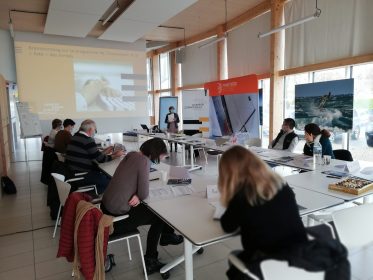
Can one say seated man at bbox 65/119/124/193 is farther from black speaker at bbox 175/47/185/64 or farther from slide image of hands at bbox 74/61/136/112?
black speaker at bbox 175/47/185/64

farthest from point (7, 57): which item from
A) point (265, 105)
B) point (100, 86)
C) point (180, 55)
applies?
point (265, 105)

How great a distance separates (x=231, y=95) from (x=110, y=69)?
4.24 meters

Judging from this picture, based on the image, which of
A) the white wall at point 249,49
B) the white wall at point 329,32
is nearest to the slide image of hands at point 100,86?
the white wall at point 249,49

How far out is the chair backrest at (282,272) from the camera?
110 centimetres

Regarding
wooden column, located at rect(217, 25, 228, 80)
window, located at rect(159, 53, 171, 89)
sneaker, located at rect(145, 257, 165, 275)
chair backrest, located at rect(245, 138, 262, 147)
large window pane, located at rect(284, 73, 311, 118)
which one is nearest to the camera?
sneaker, located at rect(145, 257, 165, 275)

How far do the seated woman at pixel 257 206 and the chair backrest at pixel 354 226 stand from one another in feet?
1.31

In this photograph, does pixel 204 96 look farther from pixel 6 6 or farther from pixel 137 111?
pixel 6 6

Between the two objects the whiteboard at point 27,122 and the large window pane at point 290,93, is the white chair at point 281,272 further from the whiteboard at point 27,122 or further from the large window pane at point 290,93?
the whiteboard at point 27,122

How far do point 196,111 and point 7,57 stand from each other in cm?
528

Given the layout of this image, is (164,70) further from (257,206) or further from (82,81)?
(257,206)

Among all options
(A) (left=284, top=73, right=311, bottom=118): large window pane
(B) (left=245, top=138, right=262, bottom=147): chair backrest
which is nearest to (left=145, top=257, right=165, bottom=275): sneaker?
(B) (left=245, top=138, right=262, bottom=147): chair backrest

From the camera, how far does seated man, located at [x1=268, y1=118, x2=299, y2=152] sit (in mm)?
4438

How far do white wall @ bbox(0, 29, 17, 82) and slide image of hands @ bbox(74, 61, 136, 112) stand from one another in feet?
5.29

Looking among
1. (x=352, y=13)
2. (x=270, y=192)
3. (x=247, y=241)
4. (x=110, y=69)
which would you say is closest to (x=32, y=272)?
(x=247, y=241)
